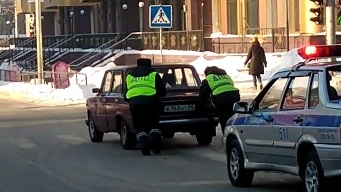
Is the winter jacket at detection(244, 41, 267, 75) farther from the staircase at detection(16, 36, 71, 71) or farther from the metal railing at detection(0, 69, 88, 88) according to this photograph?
the staircase at detection(16, 36, 71, 71)

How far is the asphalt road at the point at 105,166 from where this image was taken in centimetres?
1332

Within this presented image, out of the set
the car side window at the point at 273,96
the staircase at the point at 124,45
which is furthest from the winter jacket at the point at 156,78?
the staircase at the point at 124,45

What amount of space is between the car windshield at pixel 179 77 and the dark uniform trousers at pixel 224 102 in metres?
1.45

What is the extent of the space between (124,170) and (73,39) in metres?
50.6

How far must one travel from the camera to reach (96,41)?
61000mm

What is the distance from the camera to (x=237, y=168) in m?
12.8

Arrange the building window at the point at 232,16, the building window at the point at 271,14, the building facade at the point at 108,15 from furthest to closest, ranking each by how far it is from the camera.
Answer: the building facade at the point at 108,15, the building window at the point at 232,16, the building window at the point at 271,14

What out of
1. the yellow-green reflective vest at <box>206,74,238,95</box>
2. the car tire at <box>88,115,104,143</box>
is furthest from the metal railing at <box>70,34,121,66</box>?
the yellow-green reflective vest at <box>206,74,238,95</box>

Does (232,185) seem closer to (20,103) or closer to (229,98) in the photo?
(229,98)

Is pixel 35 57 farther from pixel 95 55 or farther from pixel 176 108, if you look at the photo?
pixel 176 108

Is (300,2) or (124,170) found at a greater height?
(300,2)

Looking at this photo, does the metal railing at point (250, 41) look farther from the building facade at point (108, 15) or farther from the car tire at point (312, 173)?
the car tire at point (312, 173)

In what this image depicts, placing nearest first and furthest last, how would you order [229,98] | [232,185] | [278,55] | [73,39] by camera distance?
[232,185] → [229,98] → [278,55] → [73,39]

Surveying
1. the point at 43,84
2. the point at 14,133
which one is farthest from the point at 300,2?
the point at 14,133
